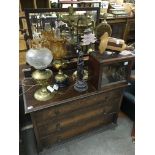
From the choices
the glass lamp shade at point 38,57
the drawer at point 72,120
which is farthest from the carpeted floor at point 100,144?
the glass lamp shade at point 38,57

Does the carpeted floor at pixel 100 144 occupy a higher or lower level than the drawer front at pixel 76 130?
lower

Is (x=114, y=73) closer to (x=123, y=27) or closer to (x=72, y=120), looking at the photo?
(x=72, y=120)

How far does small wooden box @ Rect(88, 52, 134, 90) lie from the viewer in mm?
1270

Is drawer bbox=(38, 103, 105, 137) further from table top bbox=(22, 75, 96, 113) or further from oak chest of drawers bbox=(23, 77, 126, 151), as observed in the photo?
table top bbox=(22, 75, 96, 113)

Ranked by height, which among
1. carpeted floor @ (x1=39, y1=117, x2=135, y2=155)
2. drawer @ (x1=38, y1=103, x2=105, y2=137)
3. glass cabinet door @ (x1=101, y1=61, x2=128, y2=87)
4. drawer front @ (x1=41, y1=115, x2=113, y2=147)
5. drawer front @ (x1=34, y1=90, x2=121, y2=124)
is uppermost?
glass cabinet door @ (x1=101, y1=61, x2=128, y2=87)

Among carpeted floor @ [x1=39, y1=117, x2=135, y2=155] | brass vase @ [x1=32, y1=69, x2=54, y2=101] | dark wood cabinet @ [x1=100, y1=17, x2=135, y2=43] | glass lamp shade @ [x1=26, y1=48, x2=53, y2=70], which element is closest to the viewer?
glass lamp shade @ [x1=26, y1=48, x2=53, y2=70]

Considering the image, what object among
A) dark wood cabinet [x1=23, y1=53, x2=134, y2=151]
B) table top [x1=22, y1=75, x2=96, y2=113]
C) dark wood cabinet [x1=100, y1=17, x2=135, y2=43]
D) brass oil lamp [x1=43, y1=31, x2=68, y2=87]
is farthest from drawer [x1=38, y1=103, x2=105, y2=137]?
dark wood cabinet [x1=100, y1=17, x2=135, y2=43]

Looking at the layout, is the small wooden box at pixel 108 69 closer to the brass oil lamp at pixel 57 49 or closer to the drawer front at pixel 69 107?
the drawer front at pixel 69 107

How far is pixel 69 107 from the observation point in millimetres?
1351

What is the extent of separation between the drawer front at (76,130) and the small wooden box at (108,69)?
43cm

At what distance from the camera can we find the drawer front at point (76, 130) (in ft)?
4.85

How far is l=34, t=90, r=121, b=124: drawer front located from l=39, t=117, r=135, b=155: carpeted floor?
0.46 m

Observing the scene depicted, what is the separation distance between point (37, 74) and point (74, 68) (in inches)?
18.8
